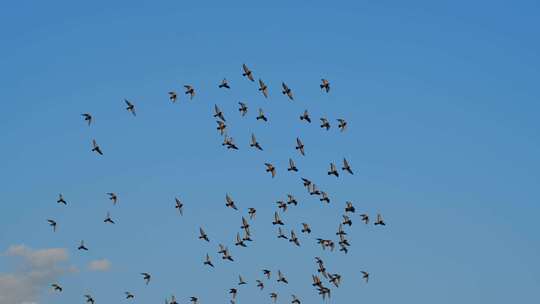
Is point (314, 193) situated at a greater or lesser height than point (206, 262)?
greater

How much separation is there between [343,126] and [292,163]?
10.6 m

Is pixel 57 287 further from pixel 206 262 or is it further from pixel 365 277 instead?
pixel 365 277

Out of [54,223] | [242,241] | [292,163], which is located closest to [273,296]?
[242,241]

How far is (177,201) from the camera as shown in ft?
557

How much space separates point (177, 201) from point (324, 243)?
98.2 feet

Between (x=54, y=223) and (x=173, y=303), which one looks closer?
(x=54, y=223)

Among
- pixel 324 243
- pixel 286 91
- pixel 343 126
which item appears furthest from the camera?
pixel 324 243

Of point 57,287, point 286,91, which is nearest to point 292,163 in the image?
point 286,91

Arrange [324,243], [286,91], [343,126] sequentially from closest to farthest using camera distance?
[286,91] → [343,126] → [324,243]

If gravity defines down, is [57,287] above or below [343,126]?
below

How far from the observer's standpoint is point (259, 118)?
167500 mm

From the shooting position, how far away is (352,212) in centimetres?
18225

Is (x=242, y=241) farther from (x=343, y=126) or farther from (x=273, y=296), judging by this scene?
(x=343, y=126)

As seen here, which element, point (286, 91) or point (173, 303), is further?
point (173, 303)
